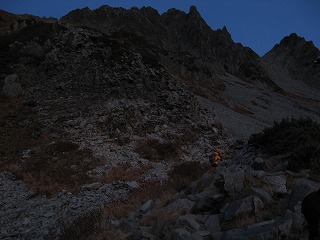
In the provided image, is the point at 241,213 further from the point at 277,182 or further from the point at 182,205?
the point at 182,205

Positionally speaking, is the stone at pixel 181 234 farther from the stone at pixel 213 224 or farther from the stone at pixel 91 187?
the stone at pixel 91 187

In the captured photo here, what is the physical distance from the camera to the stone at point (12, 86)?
29844 mm

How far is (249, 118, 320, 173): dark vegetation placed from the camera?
1037 cm

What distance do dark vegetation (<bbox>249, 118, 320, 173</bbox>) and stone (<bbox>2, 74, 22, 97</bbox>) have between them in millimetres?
23629

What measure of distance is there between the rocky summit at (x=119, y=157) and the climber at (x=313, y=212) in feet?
2.25

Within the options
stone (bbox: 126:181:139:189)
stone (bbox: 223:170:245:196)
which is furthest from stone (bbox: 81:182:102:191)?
stone (bbox: 223:170:245:196)

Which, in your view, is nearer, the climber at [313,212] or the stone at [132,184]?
→ the climber at [313,212]

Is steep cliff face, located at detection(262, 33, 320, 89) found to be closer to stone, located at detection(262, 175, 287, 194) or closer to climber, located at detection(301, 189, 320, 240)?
stone, located at detection(262, 175, 287, 194)

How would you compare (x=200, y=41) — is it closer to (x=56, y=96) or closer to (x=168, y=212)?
(x=56, y=96)

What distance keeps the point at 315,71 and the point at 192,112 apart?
425 feet

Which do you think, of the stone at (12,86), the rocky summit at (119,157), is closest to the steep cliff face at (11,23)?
the rocky summit at (119,157)

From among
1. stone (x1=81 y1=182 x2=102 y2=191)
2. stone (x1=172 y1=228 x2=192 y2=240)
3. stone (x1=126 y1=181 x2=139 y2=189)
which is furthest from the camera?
stone (x1=126 y1=181 x2=139 y2=189)

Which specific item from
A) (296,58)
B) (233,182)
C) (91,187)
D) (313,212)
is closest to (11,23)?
(91,187)

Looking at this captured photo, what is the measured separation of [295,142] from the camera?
39.3ft
